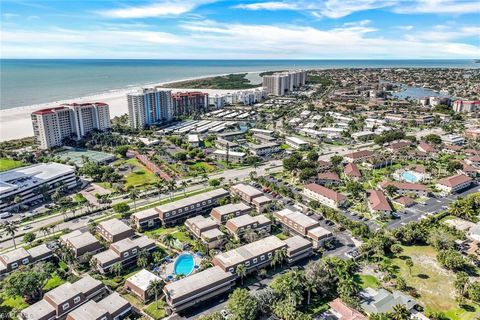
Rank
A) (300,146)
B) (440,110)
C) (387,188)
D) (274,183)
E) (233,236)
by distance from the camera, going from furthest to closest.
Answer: (440,110), (300,146), (274,183), (387,188), (233,236)

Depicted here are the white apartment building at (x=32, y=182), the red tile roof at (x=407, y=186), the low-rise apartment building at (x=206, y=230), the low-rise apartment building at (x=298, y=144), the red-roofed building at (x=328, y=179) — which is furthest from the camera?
the low-rise apartment building at (x=298, y=144)

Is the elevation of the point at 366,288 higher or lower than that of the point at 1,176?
lower

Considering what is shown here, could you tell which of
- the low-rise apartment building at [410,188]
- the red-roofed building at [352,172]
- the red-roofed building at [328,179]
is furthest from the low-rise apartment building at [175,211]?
the low-rise apartment building at [410,188]

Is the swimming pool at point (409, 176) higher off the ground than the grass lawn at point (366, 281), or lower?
higher

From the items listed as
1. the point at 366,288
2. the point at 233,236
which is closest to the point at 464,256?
the point at 366,288

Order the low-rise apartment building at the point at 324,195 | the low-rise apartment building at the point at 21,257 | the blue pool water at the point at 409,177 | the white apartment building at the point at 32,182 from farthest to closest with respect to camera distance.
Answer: the blue pool water at the point at 409,177, the low-rise apartment building at the point at 324,195, the white apartment building at the point at 32,182, the low-rise apartment building at the point at 21,257

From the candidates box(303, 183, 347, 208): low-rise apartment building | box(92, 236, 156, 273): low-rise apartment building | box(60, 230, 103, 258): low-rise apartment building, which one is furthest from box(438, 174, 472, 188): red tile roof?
box(60, 230, 103, 258): low-rise apartment building

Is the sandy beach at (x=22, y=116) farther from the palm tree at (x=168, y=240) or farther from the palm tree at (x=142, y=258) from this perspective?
the palm tree at (x=142, y=258)

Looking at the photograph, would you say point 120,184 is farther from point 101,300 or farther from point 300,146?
point 300,146
